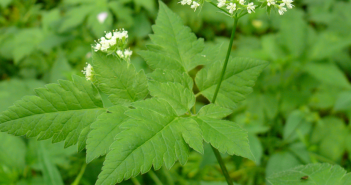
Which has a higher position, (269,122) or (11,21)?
(11,21)

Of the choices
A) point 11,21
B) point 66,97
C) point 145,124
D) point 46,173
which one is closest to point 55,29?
point 11,21

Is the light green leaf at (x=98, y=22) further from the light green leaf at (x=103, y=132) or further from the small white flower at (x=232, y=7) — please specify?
the small white flower at (x=232, y=7)

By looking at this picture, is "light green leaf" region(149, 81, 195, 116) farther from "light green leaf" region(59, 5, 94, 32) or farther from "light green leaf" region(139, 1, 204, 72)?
"light green leaf" region(59, 5, 94, 32)

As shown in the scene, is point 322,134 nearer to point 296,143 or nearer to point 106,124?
point 296,143

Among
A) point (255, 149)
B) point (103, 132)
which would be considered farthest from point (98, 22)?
point (103, 132)

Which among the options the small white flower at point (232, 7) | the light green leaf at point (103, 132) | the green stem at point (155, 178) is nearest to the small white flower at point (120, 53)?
the light green leaf at point (103, 132)
